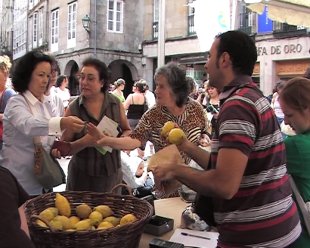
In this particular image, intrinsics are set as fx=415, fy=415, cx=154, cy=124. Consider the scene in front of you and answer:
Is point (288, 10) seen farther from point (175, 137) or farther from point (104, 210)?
point (104, 210)

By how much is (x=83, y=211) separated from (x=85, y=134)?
113cm

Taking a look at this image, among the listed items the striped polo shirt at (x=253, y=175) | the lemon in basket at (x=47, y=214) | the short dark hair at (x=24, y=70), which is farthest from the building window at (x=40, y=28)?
the striped polo shirt at (x=253, y=175)

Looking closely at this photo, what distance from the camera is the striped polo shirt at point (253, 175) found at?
142 centimetres

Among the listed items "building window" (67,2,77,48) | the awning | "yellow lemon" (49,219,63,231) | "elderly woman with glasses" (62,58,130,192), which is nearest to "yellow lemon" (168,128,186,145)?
"yellow lemon" (49,219,63,231)

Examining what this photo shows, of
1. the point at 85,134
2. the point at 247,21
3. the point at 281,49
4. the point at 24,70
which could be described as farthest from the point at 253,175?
the point at 247,21

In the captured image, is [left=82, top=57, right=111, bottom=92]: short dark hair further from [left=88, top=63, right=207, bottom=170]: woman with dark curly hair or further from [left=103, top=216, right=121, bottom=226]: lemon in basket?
[left=103, top=216, right=121, bottom=226]: lemon in basket

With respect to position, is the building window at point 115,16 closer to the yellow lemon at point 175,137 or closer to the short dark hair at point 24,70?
the short dark hair at point 24,70

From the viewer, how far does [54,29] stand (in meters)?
21.1

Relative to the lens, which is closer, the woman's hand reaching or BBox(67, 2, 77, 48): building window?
the woman's hand reaching

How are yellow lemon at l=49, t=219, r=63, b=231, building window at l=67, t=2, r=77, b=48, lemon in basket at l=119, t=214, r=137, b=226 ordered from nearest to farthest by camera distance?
yellow lemon at l=49, t=219, r=63, b=231 → lemon in basket at l=119, t=214, r=137, b=226 → building window at l=67, t=2, r=77, b=48

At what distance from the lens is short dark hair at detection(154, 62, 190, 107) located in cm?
282

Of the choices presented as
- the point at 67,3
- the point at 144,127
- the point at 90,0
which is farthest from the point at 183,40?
the point at 144,127

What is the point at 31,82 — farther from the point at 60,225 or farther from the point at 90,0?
the point at 90,0

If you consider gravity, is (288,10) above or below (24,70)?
above
